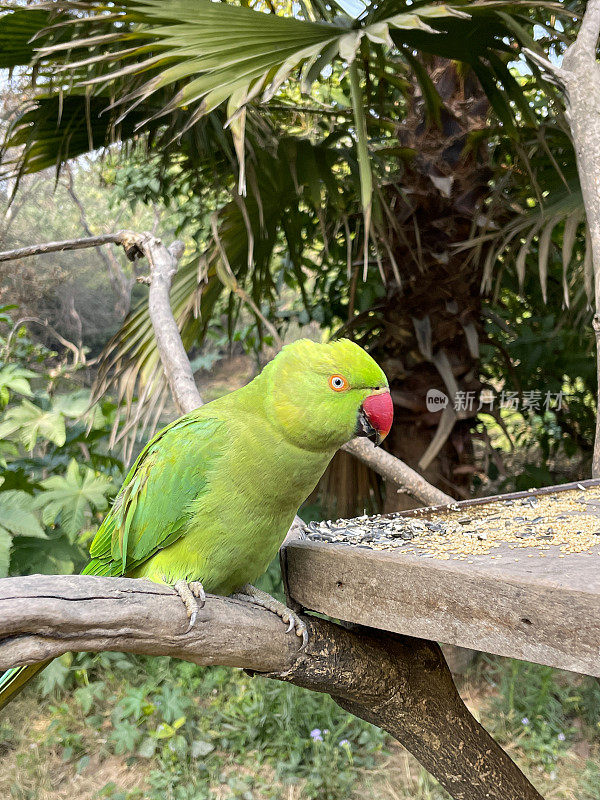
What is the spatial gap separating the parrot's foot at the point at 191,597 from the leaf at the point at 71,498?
159cm

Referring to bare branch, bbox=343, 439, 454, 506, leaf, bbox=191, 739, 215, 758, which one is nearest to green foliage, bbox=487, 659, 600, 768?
leaf, bbox=191, 739, 215, 758

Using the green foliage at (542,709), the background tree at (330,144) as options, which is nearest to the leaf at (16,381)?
the background tree at (330,144)

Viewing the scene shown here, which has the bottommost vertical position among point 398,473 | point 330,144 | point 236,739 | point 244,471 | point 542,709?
point 542,709

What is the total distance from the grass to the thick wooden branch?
1491mm

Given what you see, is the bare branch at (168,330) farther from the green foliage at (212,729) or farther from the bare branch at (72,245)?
the green foliage at (212,729)

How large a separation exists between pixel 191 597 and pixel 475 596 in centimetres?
40

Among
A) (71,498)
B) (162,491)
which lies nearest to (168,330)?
(162,491)

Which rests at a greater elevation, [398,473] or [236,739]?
[398,473]

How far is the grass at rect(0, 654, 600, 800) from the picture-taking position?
250 cm

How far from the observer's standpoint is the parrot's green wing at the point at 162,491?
1.16m

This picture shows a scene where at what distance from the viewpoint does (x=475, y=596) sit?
2.80 ft

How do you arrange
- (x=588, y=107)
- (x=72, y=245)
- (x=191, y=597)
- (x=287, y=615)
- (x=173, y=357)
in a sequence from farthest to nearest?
(x=72, y=245), (x=173, y=357), (x=588, y=107), (x=287, y=615), (x=191, y=597)

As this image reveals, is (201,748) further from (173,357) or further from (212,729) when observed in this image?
(173,357)

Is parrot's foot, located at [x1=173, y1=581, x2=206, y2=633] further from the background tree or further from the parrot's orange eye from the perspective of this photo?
the background tree
